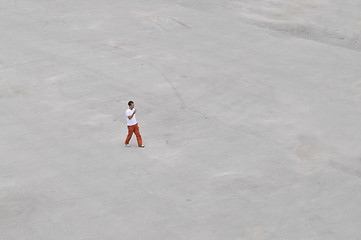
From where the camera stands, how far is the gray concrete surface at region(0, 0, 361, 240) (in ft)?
41.2

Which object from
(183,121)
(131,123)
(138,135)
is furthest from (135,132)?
(183,121)

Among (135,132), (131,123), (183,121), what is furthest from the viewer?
(183,121)

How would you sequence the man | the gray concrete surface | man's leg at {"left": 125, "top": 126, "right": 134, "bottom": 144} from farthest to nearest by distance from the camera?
man's leg at {"left": 125, "top": 126, "right": 134, "bottom": 144} → the man → the gray concrete surface

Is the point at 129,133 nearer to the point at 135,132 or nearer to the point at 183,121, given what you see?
the point at 135,132

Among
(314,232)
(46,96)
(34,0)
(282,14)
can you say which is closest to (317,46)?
(282,14)

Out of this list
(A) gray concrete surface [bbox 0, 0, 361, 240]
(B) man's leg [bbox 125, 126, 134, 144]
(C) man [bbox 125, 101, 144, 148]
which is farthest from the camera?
(B) man's leg [bbox 125, 126, 134, 144]

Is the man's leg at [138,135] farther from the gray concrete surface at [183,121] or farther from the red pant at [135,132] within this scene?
the gray concrete surface at [183,121]

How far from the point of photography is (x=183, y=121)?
17.6 m

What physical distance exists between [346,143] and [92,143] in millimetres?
7564

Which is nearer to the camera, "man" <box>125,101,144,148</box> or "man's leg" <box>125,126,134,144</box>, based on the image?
"man" <box>125,101,144,148</box>

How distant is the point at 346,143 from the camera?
51.8 feet

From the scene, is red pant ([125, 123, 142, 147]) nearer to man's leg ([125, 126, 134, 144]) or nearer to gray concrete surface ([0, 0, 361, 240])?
man's leg ([125, 126, 134, 144])

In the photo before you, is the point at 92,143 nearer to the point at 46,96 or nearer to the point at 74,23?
the point at 46,96

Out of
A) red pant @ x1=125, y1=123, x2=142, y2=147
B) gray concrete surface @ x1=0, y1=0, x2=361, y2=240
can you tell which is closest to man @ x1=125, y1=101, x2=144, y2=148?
red pant @ x1=125, y1=123, x2=142, y2=147
